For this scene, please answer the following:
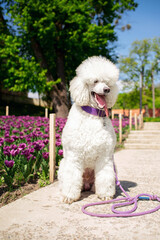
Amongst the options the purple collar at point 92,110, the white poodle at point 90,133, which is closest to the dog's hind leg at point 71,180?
the white poodle at point 90,133

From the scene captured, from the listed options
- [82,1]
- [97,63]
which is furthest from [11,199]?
[82,1]

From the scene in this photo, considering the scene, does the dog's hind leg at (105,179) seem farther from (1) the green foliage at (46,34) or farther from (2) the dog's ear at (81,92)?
(1) the green foliage at (46,34)

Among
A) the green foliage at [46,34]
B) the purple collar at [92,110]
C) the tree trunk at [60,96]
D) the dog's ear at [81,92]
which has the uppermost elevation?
the green foliage at [46,34]

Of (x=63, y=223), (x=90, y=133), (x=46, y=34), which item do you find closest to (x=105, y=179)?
(x=90, y=133)

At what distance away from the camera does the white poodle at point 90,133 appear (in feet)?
8.91

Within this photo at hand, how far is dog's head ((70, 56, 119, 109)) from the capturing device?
105 inches

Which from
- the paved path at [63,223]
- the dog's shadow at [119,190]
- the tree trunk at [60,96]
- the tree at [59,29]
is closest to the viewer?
the paved path at [63,223]

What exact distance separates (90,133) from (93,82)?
0.61 m

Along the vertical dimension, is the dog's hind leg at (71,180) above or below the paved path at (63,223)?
above

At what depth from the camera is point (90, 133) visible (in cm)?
274

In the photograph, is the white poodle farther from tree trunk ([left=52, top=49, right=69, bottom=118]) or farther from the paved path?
tree trunk ([left=52, top=49, right=69, bottom=118])

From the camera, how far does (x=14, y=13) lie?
15109 millimetres

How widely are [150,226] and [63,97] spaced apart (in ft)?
47.9

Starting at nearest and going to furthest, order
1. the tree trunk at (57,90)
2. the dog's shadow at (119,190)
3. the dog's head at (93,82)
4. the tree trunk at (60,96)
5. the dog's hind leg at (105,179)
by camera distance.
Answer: the dog's head at (93,82) → the dog's hind leg at (105,179) → the dog's shadow at (119,190) → the tree trunk at (57,90) → the tree trunk at (60,96)
